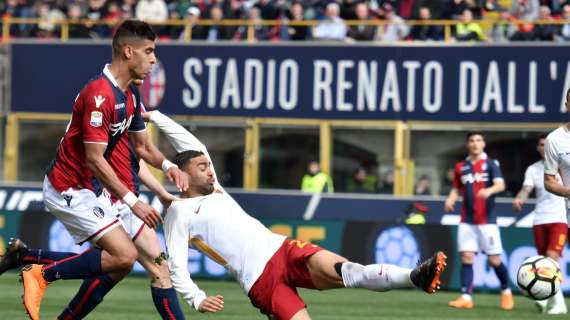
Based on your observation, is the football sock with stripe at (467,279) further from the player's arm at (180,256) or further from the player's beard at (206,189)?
the player's arm at (180,256)

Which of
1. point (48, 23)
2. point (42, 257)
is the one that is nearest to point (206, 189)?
point (42, 257)

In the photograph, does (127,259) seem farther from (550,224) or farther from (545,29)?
(545,29)

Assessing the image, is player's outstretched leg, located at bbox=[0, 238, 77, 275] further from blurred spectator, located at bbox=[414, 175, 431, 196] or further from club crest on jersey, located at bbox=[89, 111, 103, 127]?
blurred spectator, located at bbox=[414, 175, 431, 196]

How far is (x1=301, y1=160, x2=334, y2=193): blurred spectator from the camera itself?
22594 mm

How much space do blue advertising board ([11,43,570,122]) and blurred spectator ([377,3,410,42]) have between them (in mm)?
202

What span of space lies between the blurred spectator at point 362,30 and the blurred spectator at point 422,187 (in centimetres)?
265

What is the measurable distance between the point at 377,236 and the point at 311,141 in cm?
664

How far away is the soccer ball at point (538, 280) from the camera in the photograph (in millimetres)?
10141

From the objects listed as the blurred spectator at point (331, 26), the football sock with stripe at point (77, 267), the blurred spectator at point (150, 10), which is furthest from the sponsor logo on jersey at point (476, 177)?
the blurred spectator at point (150, 10)

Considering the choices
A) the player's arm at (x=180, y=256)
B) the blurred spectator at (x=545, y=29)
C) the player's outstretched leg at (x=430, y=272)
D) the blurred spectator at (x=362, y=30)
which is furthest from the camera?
the blurred spectator at (x=362, y=30)

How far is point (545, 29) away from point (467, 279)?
8562 millimetres

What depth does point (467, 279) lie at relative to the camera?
588 inches

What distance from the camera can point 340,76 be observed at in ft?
76.9

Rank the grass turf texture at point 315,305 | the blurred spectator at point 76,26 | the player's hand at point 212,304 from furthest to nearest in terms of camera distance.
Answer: the blurred spectator at point 76,26, the grass turf texture at point 315,305, the player's hand at point 212,304
